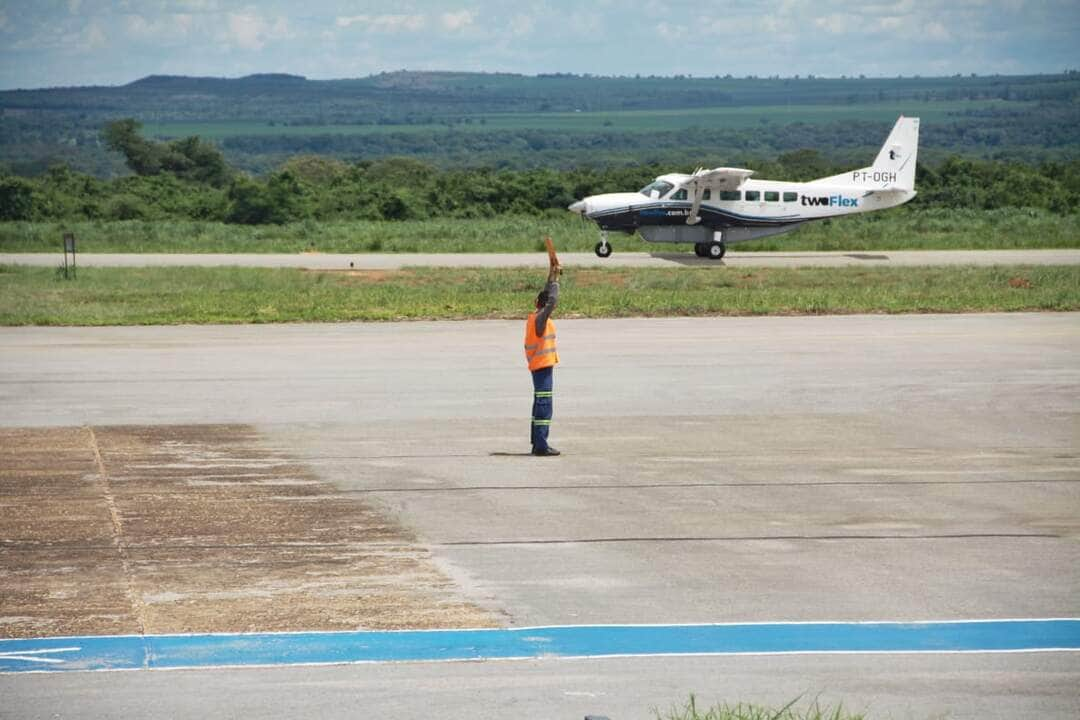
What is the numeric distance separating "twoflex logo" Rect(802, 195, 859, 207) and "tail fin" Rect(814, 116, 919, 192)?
2.80 ft

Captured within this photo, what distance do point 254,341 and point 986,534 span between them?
15.3 meters

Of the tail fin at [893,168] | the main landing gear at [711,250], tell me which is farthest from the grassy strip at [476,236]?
the main landing gear at [711,250]

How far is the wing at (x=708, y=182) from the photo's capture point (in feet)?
136

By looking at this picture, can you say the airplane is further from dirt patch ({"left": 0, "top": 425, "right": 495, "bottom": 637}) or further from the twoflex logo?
dirt patch ({"left": 0, "top": 425, "right": 495, "bottom": 637})

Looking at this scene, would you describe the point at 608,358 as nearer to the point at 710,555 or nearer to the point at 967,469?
the point at 967,469

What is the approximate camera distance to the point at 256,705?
8.39m

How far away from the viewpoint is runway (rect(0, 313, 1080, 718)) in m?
8.79

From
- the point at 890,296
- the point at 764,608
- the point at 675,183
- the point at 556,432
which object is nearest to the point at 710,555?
the point at 764,608

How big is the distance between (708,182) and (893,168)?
647 centimetres

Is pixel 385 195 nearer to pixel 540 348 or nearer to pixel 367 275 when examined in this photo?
pixel 367 275

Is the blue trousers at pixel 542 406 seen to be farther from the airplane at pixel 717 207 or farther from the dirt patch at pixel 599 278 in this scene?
the airplane at pixel 717 207

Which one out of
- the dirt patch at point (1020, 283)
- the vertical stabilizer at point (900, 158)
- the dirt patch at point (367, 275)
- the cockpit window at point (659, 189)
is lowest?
the dirt patch at point (367, 275)

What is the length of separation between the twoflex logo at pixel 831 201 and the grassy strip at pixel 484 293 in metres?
5.04

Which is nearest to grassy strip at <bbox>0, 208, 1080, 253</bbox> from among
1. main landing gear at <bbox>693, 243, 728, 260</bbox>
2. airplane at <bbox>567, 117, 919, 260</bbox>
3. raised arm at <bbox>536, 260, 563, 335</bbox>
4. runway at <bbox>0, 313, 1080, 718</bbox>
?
airplane at <bbox>567, 117, 919, 260</bbox>
